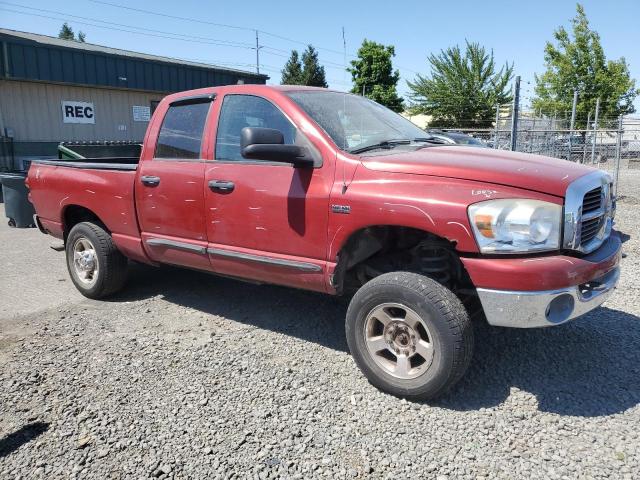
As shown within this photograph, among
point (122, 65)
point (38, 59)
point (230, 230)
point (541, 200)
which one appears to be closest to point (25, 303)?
point (230, 230)

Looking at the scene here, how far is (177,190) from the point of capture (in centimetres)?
425

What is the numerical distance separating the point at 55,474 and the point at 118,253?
8.77ft

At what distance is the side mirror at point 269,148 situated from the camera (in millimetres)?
3322

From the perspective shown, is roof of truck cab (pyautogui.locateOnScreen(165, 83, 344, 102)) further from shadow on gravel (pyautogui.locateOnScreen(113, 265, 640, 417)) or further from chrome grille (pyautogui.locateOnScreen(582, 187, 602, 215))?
chrome grille (pyautogui.locateOnScreen(582, 187, 602, 215))

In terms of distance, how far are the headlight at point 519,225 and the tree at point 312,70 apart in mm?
51477

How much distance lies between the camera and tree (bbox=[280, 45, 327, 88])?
5334 centimetres

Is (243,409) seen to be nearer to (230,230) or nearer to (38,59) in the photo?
(230,230)

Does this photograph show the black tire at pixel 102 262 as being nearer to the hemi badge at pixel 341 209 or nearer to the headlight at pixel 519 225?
the hemi badge at pixel 341 209

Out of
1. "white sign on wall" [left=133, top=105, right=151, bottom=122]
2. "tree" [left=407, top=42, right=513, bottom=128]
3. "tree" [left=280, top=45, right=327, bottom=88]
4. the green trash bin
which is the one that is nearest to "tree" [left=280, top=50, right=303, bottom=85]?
"tree" [left=280, top=45, right=327, bottom=88]

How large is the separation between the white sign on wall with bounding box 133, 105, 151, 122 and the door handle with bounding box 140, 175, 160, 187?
47.5 ft

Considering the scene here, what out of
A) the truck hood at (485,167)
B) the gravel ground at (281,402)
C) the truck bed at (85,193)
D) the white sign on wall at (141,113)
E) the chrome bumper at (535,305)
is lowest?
the gravel ground at (281,402)

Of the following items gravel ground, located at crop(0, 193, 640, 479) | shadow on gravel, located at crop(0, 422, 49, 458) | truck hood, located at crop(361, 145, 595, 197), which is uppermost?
truck hood, located at crop(361, 145, 595, 197)

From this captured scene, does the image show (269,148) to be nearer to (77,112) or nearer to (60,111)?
(60,111)

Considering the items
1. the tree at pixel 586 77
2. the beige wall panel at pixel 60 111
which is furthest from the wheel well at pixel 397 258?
the tree at pixel 586 77
